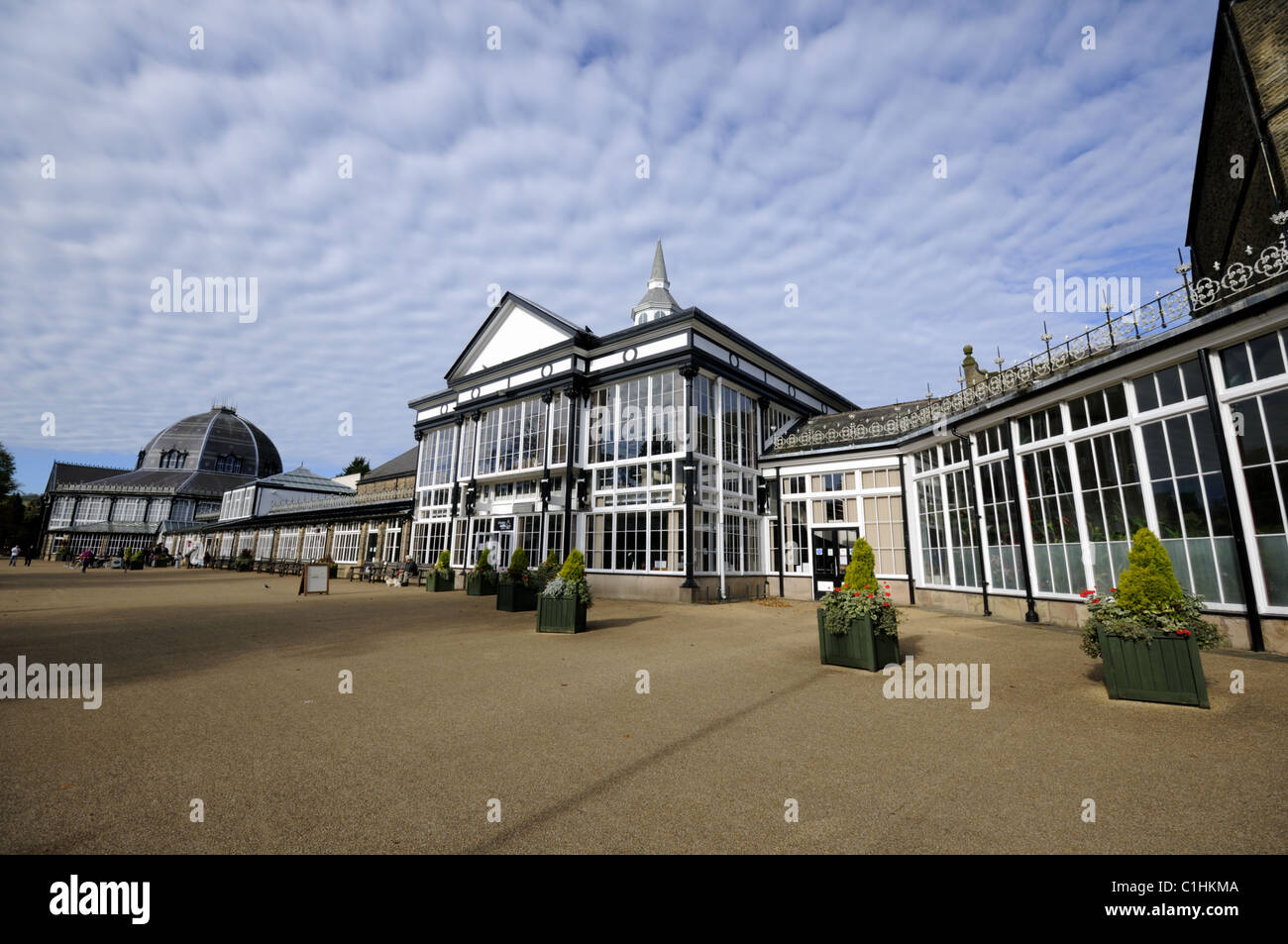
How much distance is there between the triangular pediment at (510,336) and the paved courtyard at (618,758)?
1981cm

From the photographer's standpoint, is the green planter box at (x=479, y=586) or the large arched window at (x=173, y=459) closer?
the green planter box at (x=479, y=586)

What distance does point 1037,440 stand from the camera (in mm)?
12391

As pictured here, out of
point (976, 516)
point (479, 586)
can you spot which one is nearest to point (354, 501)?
point (479, 586)

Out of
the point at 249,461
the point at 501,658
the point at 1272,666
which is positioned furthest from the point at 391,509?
the point at 249,461

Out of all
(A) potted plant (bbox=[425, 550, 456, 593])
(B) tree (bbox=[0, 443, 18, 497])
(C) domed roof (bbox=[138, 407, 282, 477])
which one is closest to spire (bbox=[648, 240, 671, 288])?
(A) potted plant (bbox=[425, 550, 456, 593])

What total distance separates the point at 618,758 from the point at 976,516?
44.2ft

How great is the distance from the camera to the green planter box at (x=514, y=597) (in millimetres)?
15406

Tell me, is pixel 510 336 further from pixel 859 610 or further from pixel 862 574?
pixel 859 610

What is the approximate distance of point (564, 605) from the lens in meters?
11.4

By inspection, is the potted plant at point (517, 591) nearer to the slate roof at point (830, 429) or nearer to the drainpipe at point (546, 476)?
the drainpipe at point (546, 476)

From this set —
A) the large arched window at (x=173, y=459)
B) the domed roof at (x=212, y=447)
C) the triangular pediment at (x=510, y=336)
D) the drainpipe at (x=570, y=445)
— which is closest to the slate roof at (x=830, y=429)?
the drainpipe at (x=570, y=445)

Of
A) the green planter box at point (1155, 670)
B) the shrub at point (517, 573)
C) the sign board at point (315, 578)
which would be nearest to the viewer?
the green planter box at point (1155, 670)
